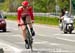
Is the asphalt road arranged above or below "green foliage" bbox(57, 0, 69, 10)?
above

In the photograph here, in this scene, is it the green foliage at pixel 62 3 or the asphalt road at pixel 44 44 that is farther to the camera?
the green foliage at pixel 62 3

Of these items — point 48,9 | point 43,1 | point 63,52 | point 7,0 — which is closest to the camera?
point 63,52

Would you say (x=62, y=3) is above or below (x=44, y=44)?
below

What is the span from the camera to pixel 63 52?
1599 cm

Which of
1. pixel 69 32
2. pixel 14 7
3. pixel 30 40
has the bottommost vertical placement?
pixel 14 7

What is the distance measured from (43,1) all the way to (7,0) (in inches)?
1180

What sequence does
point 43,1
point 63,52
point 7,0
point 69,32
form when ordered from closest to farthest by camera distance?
point 63,52 < point 69,32 < point 43,1 < point 7,0

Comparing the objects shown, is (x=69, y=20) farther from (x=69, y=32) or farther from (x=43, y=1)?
(x=43, y=1)

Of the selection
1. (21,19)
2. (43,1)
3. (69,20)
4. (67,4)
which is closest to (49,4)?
(43,1)

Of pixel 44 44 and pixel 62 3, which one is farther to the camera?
A: pixel 62 3

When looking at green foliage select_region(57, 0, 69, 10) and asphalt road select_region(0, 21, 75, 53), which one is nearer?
asphalt road select_region(0, 21, 75, 53)

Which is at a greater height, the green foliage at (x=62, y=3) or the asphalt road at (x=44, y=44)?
the asphalt road at (x=44, y=44)

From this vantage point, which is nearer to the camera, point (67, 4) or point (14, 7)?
point (67, 4)

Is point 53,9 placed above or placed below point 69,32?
below
